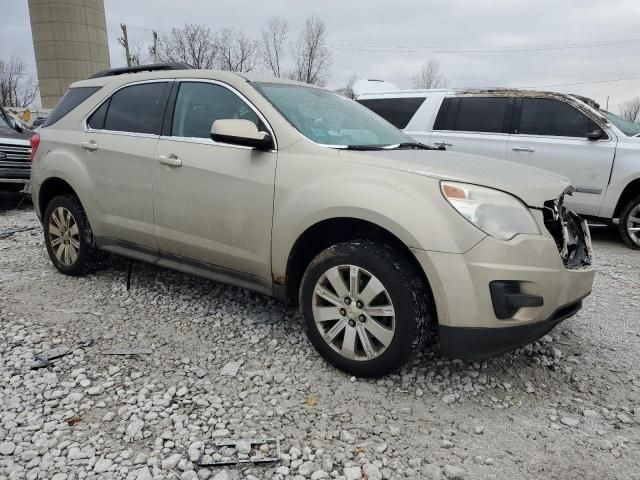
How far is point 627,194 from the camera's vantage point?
18.9 feet

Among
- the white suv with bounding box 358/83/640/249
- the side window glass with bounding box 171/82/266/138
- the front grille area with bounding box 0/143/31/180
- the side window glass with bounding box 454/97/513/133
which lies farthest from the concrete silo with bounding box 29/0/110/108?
the side window glass with bounding box 171/82/266/138

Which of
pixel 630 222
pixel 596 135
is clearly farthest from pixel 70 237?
pixel 630 222

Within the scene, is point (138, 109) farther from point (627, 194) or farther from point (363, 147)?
point (627, 194)

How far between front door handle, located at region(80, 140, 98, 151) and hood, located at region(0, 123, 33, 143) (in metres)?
5.16

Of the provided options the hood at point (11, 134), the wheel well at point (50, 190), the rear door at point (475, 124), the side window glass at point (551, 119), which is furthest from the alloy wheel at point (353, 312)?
the hood at point (11, 134)

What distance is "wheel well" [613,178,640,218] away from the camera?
5680 millimetres

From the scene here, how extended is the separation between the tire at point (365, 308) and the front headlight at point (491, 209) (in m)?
0.40

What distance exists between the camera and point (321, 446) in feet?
7.18

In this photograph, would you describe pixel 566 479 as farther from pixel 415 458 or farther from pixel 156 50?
pixel 156 50

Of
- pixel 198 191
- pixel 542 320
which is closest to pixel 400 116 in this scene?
pixel 198 191

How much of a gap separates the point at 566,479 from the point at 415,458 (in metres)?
0.61

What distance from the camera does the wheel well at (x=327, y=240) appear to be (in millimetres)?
2561

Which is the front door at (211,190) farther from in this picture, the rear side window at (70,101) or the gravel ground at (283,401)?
the rear side window at (70,101)

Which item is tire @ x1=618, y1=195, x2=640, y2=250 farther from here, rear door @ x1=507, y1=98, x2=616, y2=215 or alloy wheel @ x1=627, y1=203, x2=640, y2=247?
rear door @ x1=507, y1=98, x2=616, y2=215
